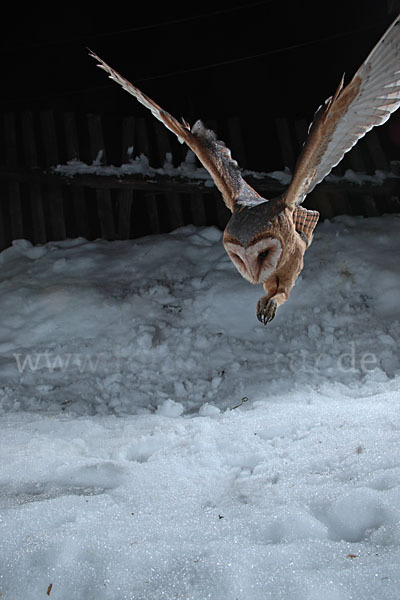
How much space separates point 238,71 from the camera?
4.61 m

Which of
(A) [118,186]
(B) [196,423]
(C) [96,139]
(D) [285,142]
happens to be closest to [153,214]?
(A) [118,186]

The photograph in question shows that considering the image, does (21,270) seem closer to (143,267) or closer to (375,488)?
(143,267)

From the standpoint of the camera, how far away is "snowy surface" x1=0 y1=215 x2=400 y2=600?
1131 mm

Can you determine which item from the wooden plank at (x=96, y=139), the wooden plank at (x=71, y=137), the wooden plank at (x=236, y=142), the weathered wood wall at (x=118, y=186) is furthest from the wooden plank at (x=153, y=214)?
the wooden plank at (x=236, y=142)

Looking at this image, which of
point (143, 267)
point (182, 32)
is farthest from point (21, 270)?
point (182, 32)

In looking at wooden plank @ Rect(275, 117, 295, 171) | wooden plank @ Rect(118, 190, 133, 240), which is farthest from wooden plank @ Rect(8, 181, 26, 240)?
wooden plank @ Rect(275, 117, 295, 171)

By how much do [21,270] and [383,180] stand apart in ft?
10.1

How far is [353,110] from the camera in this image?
1.74m

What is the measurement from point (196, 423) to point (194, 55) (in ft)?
12.1

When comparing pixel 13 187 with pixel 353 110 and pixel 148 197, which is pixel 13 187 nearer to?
pixel 148 197

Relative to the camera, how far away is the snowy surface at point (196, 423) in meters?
1.13

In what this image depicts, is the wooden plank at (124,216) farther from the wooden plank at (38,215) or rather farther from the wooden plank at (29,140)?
the wooden plank at (29,140)

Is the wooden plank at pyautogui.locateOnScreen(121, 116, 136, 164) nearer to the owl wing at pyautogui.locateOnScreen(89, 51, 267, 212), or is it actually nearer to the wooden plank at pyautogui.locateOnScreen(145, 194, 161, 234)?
the wooden plank at pyautogui.locateOnScreen(145, 194, 161, 234)

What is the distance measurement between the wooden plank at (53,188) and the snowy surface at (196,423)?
255mm
